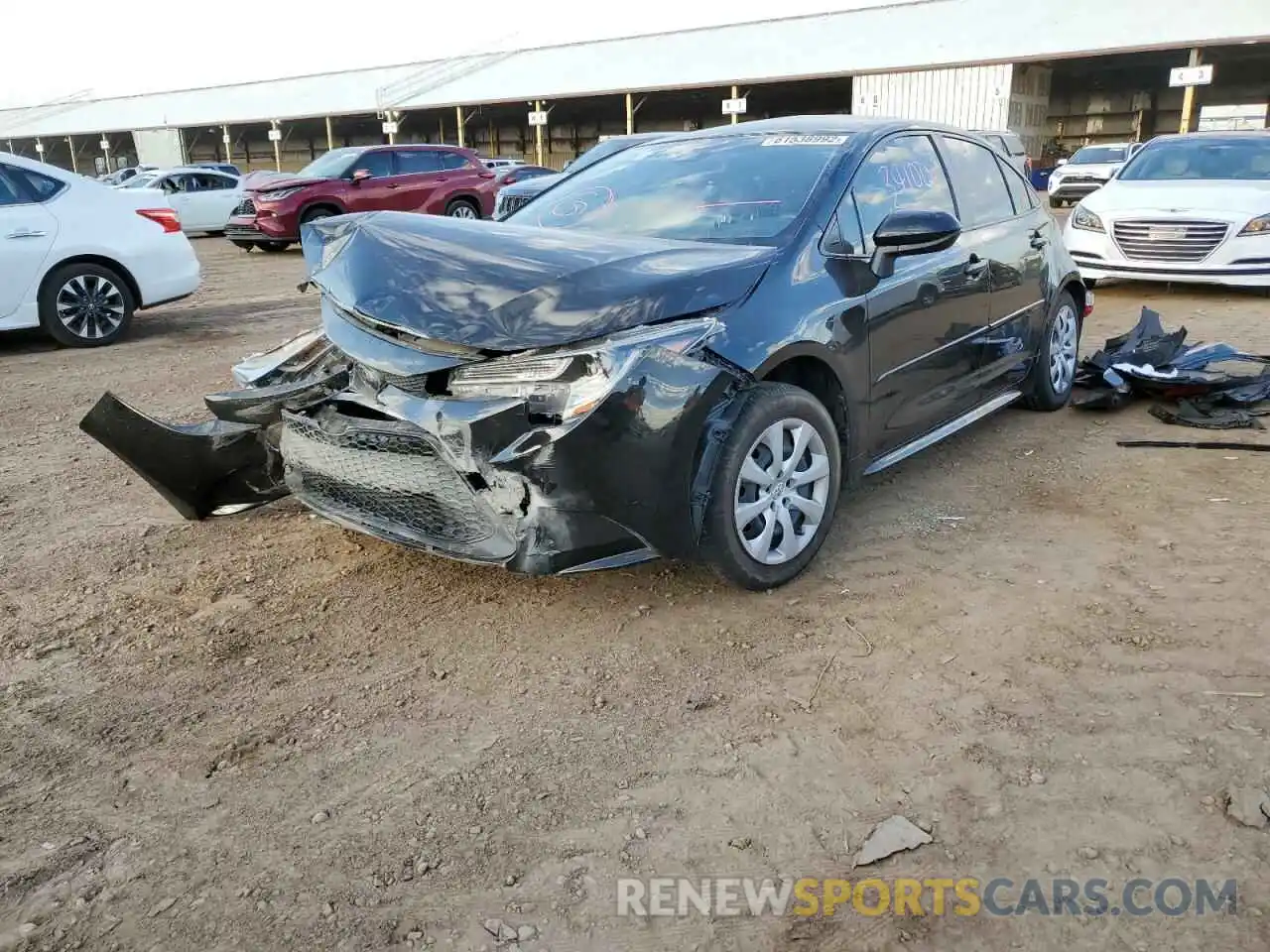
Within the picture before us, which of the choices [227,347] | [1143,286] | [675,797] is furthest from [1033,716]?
[1143,286]

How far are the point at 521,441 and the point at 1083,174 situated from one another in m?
24.2

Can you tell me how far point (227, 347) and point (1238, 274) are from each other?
354 inches

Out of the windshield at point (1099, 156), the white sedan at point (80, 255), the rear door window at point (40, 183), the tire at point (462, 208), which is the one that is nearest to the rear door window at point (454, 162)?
the tire at point (462, 208)

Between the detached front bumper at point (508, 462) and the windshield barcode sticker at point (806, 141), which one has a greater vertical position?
the windshield barcode sticker at point (806, 141)

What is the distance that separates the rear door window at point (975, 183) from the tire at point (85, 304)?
683 cm

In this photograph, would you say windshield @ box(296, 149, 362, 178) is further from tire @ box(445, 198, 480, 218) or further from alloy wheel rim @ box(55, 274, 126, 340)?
alloy wheel rim @ box(55, 274, 126, 340)

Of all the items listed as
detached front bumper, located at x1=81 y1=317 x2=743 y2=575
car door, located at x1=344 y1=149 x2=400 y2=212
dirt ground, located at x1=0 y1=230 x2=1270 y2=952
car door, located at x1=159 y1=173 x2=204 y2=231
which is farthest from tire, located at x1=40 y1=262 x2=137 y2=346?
car door, located at x1=159 y1=173 x2=204 y2=231

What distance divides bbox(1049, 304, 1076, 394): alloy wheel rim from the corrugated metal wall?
25319mm

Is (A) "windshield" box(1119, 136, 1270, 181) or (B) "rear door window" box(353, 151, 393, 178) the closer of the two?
(A) "windshield" box(1119, 136, 1270, 181)

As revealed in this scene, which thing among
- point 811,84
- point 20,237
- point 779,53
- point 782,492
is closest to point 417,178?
point 20,237

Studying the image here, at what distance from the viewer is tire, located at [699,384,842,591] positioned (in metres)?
3.23

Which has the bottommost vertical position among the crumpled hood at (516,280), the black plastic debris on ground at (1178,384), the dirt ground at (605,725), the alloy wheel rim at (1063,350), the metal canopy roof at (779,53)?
the dirt ground at (605,725)

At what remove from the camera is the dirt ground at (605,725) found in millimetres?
2162

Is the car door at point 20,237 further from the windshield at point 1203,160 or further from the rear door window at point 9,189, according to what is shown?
the windshield at point 1203,160
